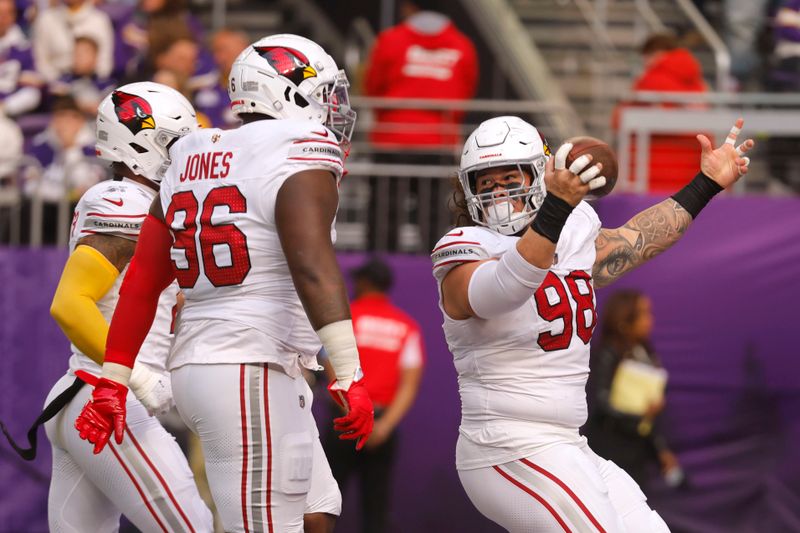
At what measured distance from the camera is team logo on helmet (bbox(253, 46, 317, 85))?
4402 mm

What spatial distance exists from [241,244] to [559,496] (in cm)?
125

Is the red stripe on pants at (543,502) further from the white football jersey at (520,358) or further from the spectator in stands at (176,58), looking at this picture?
the spectator in stands at (176,58)

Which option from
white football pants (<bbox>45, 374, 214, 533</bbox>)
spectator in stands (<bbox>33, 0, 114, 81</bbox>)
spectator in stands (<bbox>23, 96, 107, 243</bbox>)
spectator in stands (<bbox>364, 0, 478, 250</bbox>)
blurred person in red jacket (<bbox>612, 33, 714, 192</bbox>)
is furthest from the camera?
spectator in stands (<bbox>33, 0, 114, 81</bbox>)

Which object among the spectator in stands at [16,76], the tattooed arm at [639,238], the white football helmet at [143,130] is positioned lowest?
the spectator in stands at [16,76]

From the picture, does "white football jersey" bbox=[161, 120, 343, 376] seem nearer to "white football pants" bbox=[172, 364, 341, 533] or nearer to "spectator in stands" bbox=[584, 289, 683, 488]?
"white football pants" bbox=[172, 364, 341, 533]

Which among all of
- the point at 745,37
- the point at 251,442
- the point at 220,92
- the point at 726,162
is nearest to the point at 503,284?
the point at 251,442

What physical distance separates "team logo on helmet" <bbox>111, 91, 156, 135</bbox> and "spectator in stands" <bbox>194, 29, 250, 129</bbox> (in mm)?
4156

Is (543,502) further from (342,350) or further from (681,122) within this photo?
(681,122)

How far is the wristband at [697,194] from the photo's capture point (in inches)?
199

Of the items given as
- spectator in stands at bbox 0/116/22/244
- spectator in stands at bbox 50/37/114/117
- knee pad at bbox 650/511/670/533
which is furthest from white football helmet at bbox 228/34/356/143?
spectator in stands at bbox 50/37/114/117

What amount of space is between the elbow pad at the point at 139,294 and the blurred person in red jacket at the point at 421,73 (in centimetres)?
515

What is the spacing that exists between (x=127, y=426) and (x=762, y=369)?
528cm

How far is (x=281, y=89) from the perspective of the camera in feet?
14.4

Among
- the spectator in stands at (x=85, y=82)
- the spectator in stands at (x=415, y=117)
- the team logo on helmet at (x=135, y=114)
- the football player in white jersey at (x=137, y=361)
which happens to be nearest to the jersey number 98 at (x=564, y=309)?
the football player in white jersey at (x=137, y=361)
